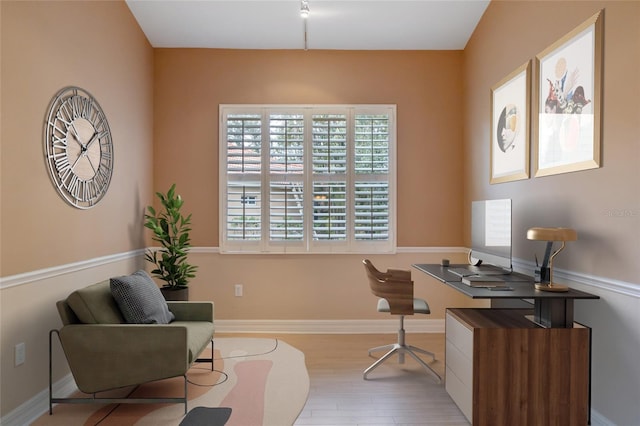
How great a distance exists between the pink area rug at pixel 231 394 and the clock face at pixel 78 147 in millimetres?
A: 1454

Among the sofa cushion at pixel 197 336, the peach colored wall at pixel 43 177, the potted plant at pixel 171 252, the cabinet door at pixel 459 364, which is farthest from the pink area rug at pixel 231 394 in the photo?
the cabinet door at pixel 459 364

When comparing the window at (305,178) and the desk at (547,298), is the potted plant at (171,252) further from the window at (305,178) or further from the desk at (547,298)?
the desk at (547,298)

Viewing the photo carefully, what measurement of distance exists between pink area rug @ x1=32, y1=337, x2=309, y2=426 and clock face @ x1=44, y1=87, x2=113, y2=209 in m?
1.45

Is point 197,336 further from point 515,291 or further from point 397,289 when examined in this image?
point 515,291

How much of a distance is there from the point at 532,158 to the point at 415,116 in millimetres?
1686

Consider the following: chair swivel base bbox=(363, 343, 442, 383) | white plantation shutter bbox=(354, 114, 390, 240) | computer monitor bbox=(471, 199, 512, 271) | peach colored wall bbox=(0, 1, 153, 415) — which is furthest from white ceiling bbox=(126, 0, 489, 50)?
chair swivel base bbox=(363, 343, 442, 383)

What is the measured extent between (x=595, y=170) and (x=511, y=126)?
1153 mm

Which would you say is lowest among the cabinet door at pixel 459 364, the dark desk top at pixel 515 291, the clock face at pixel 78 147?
the cabinet door at pixel 459 364

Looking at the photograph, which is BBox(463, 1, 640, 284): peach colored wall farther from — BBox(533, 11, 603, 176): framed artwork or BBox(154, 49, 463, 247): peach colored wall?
BBox(154, 49, 463, 247): peach colored wall

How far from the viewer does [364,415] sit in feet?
9.04

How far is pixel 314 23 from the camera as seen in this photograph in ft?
14.1

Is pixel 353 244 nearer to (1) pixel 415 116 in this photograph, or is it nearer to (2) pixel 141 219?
(1) pixel 415 116

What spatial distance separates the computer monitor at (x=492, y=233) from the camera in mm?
3043

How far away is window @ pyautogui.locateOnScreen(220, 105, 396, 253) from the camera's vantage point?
470 cm
